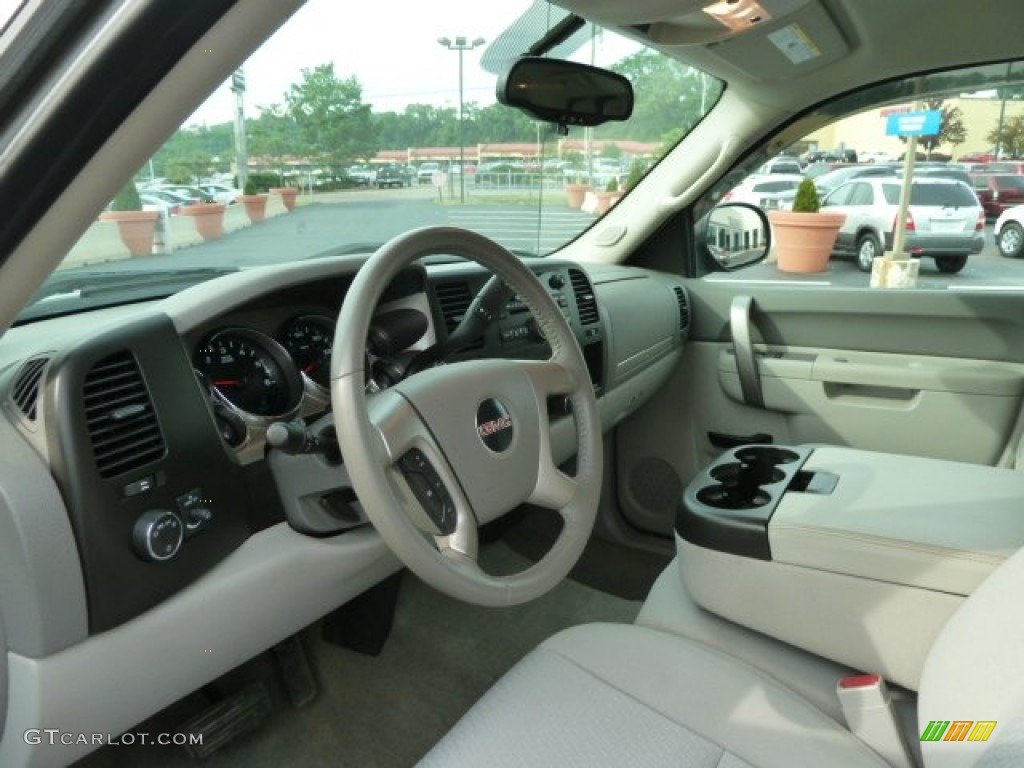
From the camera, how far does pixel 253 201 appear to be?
1.67 meters

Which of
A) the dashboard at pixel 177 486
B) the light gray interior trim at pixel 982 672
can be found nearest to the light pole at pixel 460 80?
the dashboard at pixel 177 486

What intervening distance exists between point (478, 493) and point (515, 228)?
1422 mm

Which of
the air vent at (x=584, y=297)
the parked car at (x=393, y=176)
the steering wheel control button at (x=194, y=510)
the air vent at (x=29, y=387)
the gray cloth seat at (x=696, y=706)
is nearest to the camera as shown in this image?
the gray cloth seat at (x=696, y=706)

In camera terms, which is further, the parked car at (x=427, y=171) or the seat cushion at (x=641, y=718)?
the parked car at (x=427, y=171)

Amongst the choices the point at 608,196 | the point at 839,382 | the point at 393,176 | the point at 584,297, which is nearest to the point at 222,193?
the point at 393,176

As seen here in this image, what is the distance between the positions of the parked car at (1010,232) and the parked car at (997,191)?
0.07 feet

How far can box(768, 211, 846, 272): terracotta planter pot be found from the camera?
113 inches

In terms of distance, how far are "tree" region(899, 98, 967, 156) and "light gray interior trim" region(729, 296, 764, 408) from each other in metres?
0.73

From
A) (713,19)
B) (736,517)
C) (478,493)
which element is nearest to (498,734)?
(478,493)

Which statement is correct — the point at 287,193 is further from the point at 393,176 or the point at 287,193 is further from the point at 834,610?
the point at 834,610

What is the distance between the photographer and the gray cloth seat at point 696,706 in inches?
39.3

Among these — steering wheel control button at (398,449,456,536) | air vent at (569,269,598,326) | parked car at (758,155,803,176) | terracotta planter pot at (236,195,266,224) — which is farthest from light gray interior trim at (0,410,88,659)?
parked car at (758,155,803,176)

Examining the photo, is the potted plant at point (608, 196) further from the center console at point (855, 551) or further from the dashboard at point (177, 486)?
the center console at point (855, 551)

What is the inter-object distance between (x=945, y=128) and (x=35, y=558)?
8.75 feet
